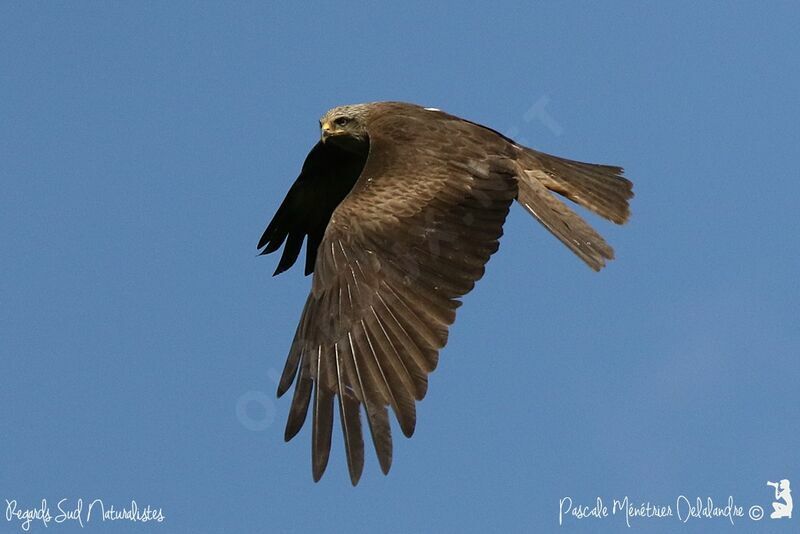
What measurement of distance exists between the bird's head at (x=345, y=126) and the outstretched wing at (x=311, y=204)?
0.29 metres

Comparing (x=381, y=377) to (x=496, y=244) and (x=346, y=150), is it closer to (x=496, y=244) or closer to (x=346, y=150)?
(x=496, y=244)

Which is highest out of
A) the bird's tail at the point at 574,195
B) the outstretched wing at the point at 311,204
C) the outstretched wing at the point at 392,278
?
the outstretched wing at the point at 311,204

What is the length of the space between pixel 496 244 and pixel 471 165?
3.26 ft

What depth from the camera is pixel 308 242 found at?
11.8m

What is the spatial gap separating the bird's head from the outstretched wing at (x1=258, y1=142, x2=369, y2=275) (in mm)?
288

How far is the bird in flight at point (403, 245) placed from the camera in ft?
27.0

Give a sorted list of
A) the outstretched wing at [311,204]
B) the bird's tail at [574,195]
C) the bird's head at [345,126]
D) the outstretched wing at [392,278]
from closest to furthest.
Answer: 1. the outstretched wing at [392,278]
2. the bird's tail at [574,195]
3. the bird's head at [345,126]
4. the outstretched wing at [311,204]

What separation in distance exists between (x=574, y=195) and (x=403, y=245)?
208cm

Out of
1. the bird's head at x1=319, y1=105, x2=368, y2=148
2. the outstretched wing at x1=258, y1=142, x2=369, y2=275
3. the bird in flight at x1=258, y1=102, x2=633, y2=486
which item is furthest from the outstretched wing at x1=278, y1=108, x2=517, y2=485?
the outstretched wing at x1=258, y1=142, x2=369, y2=275

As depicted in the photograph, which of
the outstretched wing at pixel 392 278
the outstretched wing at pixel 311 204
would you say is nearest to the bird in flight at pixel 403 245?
the outstretched wing at pixel 392 278

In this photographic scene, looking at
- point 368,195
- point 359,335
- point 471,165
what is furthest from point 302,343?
point 471,165

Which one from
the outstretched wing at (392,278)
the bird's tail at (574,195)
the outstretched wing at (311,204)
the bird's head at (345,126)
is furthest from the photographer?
the outstretched wing at (311,204)

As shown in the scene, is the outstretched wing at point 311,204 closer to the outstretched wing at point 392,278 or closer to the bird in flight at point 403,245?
the bird in flight at point 403,245

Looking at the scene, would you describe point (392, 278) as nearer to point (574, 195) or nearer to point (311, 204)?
point (574, 195)
